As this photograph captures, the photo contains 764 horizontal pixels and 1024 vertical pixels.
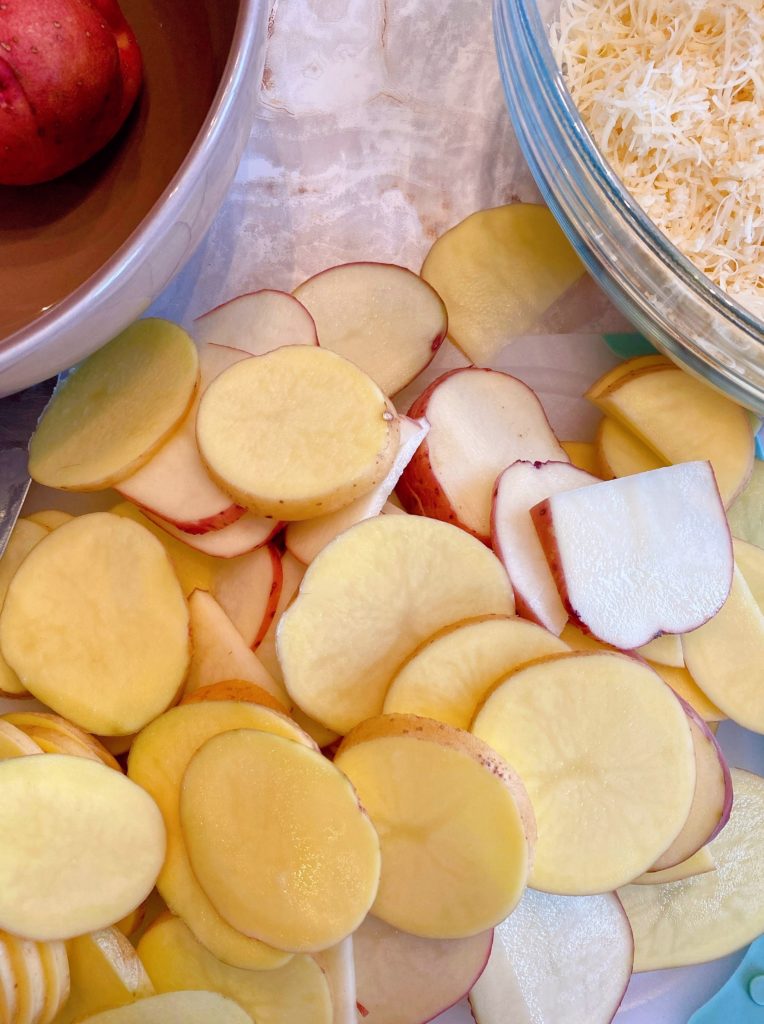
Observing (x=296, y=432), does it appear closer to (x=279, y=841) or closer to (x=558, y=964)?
(x=279, y=841)

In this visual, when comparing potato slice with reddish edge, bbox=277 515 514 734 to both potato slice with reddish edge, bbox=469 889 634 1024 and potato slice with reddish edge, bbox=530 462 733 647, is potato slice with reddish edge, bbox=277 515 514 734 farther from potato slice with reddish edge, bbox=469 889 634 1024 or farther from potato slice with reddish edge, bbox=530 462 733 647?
potato slice with reddish edge, bbox=469 889 634 1024

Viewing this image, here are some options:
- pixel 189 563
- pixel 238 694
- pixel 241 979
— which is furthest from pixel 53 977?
pixel 189 563

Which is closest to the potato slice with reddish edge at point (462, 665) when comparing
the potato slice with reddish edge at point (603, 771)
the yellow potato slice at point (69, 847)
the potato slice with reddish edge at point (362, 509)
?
the potato slice with reddish edge at point (603, 771)

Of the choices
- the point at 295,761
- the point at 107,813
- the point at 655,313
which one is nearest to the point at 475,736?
the point at 295,761

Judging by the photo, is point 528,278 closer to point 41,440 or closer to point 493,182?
point 493,182

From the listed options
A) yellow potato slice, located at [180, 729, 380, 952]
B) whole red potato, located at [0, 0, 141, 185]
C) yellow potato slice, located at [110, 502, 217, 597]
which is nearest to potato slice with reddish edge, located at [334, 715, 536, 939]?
yellow potato slice, located at [180, 729, 380, 952]
